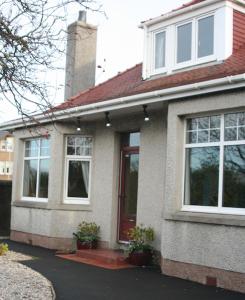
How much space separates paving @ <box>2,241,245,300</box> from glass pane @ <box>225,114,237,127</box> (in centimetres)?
289

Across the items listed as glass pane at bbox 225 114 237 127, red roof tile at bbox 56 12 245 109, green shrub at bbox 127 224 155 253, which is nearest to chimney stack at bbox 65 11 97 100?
red roof tile at bbox 56 12 245 109

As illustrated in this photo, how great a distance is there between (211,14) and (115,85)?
384cm

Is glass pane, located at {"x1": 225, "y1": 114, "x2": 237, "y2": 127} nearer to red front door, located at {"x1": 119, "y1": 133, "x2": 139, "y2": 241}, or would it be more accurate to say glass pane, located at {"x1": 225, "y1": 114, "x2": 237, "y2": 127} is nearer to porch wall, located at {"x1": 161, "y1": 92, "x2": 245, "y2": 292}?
porch wall, located at {"x1": 161, "y1": 92, "x2": 245, "y2": 292}

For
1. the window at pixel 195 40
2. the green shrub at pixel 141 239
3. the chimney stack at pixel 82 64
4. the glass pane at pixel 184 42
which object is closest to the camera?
the green shrub at pixel 141 239

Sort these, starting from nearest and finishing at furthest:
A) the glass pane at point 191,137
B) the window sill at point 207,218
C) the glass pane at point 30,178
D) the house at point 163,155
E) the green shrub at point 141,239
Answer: the window sill at point 207,218
the house at point 163,155
the glass pane at point 191,137
the green shrub at point 141,239
the glass pane at point 30,178

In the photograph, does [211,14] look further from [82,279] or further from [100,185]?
[82,279]

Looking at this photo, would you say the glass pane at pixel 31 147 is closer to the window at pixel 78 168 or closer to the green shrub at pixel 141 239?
the window at pixel 78 168

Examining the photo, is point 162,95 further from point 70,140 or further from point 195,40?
point 70,140

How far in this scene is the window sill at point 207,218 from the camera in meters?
9.30

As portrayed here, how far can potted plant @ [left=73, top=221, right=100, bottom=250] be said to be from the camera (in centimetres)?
1366

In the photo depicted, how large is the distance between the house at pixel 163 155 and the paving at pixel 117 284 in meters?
0.48

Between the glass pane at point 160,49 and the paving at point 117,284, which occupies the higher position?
the glass pane at point 160,49

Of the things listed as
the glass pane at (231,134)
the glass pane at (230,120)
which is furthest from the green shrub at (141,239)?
the glass pane at (230,120)

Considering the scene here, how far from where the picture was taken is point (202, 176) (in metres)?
10.5
